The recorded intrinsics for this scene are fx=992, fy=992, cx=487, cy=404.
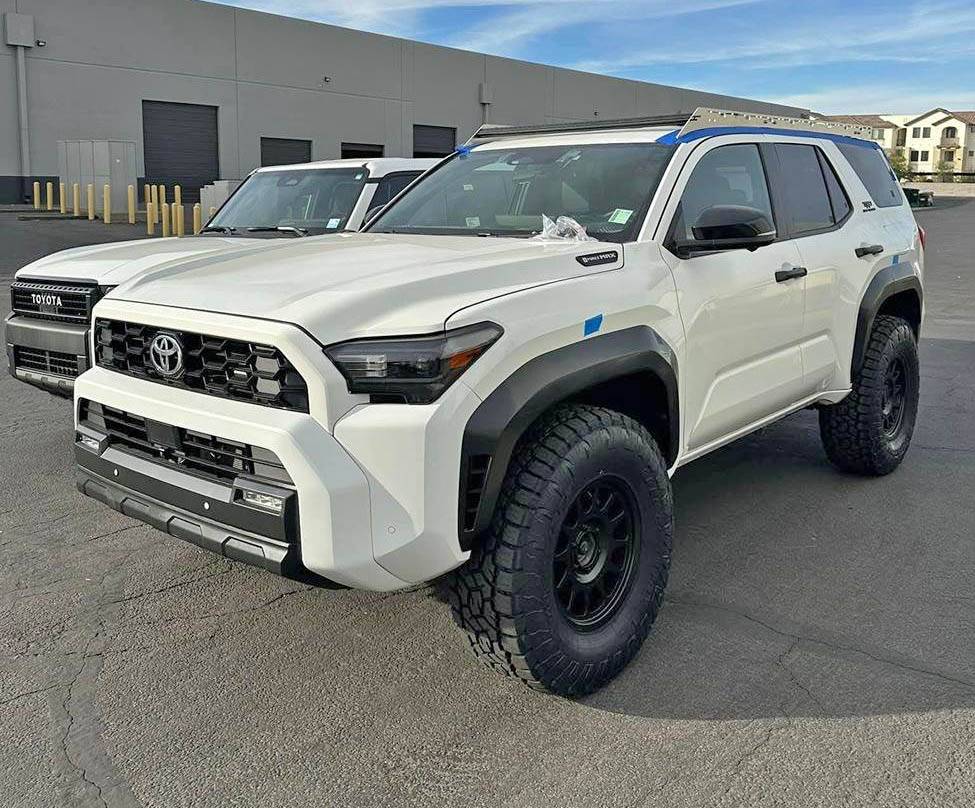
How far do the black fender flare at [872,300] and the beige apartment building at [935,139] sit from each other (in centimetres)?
11708

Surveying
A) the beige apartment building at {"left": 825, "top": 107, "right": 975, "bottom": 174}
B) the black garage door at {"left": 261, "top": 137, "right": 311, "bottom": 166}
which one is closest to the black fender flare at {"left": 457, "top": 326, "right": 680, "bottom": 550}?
the black garage door at {"left": 261, "top": 137, "right": 311, "bottom": 166}

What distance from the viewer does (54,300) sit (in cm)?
575

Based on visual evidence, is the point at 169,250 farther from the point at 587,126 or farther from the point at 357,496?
the point at 357,496

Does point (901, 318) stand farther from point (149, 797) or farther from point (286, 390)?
point (149, 797)

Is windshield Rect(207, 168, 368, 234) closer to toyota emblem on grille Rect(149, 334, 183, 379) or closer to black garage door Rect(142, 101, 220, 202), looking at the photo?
toyota emblem on grille Rect(149, 334, 183, 379)

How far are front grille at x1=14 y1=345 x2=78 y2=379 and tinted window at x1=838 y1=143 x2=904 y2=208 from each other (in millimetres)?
4456

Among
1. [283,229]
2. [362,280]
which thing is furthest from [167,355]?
[283,229]

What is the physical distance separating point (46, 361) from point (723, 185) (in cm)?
394

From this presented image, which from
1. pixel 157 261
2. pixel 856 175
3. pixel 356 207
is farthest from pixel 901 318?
pixel 157 261

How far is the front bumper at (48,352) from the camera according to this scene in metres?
5.52

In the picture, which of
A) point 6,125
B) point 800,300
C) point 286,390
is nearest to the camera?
point 286,390

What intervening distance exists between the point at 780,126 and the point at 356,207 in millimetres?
3527

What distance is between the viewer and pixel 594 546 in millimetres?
3355

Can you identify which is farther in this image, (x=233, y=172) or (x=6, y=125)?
(x=233, y=172)
